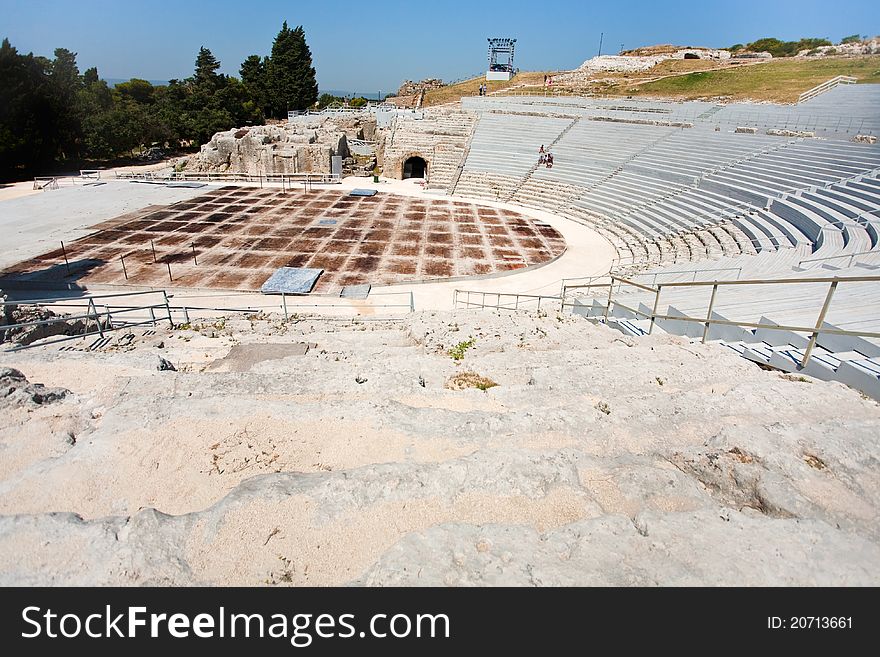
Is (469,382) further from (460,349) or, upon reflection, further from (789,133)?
(789,133)

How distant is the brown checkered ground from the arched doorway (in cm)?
950

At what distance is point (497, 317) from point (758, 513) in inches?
331

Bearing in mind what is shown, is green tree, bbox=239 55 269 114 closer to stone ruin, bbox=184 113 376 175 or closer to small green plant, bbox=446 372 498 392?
stone ruin, bbox=184 113 376 175

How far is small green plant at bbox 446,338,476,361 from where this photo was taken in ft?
29.0

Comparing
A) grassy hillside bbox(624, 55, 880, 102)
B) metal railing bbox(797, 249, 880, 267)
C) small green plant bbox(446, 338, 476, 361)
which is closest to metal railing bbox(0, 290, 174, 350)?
small green plant bbox(446, 338, 476, 361)

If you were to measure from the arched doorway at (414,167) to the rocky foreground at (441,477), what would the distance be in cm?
3675

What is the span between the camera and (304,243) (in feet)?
78.5

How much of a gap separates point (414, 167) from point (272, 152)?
12.3m

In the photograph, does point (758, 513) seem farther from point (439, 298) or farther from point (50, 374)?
point (439, 298)

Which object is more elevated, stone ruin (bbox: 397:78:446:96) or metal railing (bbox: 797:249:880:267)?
stone ruin (bbox: 397:78:446:96)

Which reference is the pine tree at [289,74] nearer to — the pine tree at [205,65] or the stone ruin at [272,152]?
the pine tree at [205,65]

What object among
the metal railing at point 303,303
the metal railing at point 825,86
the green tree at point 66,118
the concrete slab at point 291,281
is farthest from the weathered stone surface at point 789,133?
the green tree at point 66,118

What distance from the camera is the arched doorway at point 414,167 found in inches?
1617
